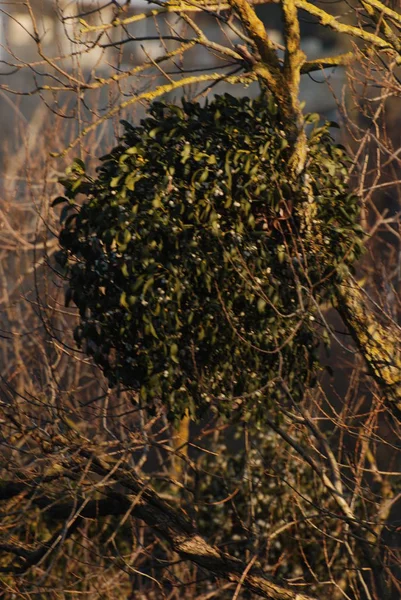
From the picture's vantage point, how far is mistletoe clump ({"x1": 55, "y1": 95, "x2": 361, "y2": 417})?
381 cm

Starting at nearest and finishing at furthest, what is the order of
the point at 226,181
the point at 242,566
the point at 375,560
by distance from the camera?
1. the point at 226,181
2. the point at 242,566
3. the point at 375,560

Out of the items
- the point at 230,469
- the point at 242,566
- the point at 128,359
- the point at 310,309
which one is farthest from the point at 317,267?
the point at 230,469

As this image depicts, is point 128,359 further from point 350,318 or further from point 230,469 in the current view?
point 230,469

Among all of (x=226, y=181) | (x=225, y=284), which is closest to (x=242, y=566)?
(x=225, y=284)

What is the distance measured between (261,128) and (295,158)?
0.21m

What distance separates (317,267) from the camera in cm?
409

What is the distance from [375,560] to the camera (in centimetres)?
496

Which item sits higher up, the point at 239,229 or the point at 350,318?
the point at 239,229

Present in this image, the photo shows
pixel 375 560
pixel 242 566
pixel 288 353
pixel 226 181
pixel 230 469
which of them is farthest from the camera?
pixel 230 469

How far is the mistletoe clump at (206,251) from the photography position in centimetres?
381

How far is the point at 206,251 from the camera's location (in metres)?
3.89

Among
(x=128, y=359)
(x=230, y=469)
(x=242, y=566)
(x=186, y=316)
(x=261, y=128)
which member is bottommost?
(x=230, y=469)

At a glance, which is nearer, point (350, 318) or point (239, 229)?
point (239, 229)

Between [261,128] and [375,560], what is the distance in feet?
8.25
